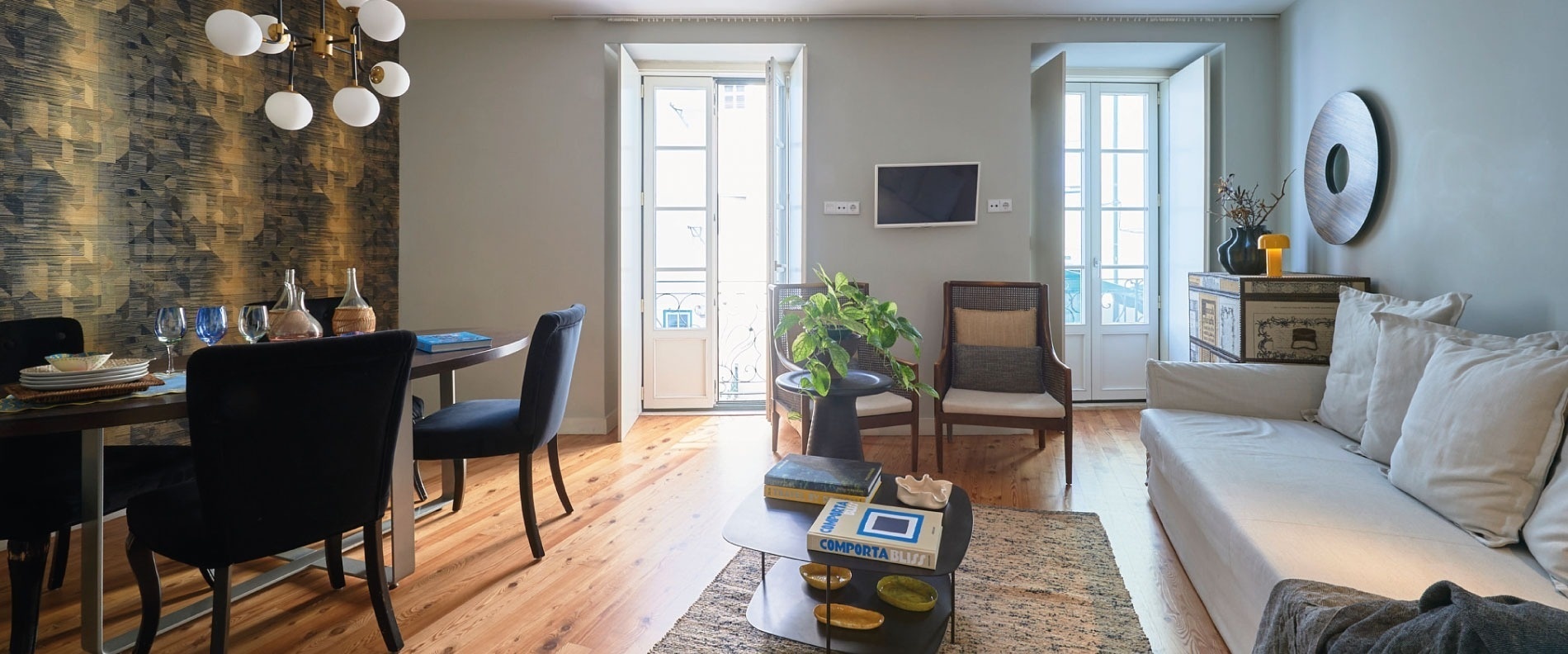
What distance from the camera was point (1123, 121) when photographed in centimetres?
488

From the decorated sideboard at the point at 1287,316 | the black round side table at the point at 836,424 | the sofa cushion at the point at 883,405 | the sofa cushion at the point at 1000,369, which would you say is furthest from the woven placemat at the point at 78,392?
the decorated sideboard at the point at 1287,316

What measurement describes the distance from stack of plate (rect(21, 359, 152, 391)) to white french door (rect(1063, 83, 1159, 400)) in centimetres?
464

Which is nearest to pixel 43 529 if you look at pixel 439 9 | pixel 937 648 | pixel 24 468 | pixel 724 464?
pixel 24 468

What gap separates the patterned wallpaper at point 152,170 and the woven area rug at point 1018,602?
2292mm

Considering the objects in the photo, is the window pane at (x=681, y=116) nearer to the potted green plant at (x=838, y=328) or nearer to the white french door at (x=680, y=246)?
the white french door at (x=680, y=246)

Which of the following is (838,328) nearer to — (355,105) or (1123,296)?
(355,105)

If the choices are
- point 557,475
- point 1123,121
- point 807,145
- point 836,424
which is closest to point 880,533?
point 836,424

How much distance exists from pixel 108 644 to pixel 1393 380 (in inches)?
136

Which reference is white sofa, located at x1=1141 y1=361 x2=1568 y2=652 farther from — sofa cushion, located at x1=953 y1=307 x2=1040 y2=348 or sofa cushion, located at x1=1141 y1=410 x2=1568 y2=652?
sofa cushion, located at x1=953 y1=307 x2=1040 y2=348

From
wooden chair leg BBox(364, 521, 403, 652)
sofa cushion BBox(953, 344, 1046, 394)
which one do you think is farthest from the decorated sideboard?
wooden chair leg BBox(364, 521, 403, 652)

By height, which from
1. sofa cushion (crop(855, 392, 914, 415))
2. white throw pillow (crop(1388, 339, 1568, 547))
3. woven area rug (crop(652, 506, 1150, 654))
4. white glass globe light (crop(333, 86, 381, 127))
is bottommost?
woven area rug (crop(652, 506, 1150, 654))

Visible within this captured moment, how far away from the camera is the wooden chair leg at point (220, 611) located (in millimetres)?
1595

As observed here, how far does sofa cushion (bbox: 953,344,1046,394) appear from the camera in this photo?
375 cm

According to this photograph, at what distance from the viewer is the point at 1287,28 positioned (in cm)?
403
